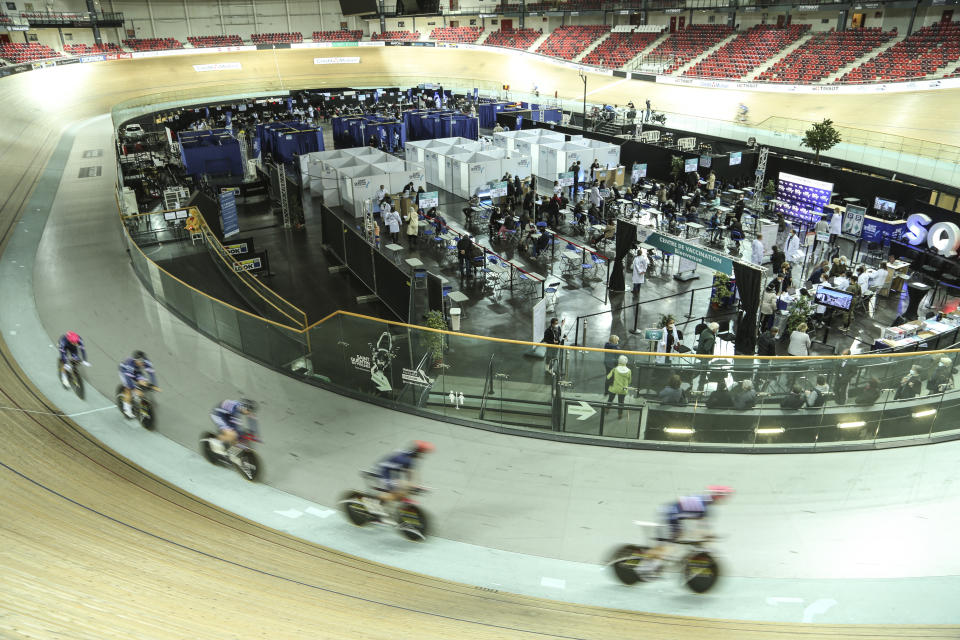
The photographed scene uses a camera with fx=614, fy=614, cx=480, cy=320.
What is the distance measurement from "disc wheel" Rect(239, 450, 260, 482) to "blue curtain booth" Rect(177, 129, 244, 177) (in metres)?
21.7

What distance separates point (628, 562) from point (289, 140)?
24941 millimetres

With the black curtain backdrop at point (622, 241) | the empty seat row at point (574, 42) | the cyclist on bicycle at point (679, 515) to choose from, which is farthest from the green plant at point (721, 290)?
the empty seat row at point (574, 42)

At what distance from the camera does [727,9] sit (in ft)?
124

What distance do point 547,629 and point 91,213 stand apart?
19.2 m

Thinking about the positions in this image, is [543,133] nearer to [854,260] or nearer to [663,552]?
[854,260]

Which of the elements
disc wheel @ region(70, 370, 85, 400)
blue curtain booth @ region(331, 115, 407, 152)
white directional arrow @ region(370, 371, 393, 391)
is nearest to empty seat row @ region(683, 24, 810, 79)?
blue curtain booth @ region(331, 115, 407, 152)

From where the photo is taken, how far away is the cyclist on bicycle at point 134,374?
28.2ft

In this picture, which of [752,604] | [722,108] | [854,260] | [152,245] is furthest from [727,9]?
[752,604]

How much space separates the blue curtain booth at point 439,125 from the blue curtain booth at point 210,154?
963cm

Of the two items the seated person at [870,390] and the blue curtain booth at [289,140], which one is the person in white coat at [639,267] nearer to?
the seated person at [870,390]

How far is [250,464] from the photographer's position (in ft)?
25.7

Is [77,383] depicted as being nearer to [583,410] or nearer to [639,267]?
[583,410]

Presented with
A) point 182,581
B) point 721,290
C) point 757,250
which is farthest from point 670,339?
point 182,581

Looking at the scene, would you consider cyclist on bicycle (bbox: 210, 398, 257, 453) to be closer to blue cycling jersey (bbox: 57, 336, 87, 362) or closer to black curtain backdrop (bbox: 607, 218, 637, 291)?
Result: blue cycling jersey (bbox: 57, 336, 87, 362)
